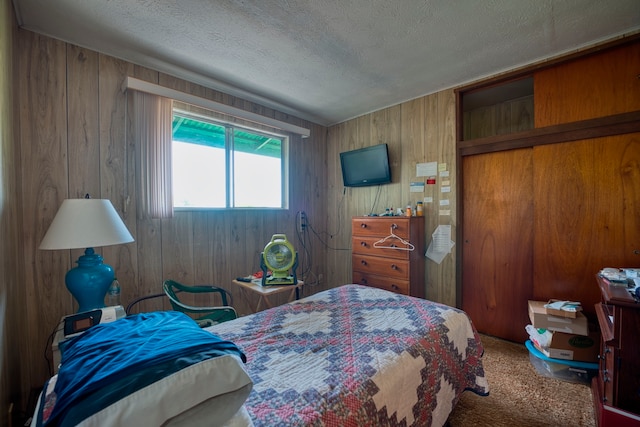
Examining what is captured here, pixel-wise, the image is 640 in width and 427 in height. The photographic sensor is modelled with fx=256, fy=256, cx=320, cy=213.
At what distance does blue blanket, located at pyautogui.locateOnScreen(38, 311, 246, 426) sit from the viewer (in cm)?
59

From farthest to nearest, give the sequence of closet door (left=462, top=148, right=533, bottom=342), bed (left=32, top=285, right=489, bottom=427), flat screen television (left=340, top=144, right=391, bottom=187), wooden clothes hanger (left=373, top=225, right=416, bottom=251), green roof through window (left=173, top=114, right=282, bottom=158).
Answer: flat screen television (left=340, top=144, right=391, bottom=187) < wooden clothes hanger (left=373, top=225, right=416, bottom=251) < green roof through window (left=173, top=114, right=282, bottom=158) < closet door (left=462, top=148, right=533, bottom=342) < bed (left=32, top=285, right=489, bottom=427)

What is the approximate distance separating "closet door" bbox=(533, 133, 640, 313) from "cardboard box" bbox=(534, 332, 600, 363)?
0.32 metres

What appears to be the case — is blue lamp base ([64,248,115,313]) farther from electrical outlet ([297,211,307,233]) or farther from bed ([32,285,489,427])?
electrical outlet ([297,211,307,233])

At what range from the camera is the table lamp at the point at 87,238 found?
1.50m

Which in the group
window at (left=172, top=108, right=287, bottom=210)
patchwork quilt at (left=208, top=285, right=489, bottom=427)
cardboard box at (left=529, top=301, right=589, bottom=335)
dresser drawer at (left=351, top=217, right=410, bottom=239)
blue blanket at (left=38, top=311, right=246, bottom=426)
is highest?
window at (left=172, top=108, right=287, bottom=210)

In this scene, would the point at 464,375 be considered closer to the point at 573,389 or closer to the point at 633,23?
the point at 573,389

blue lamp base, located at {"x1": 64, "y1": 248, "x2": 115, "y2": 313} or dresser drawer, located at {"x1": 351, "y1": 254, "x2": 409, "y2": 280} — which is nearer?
blue lamp base, located at {"x1": 64, "y1": 248, "x2": 115, "y2": 313}

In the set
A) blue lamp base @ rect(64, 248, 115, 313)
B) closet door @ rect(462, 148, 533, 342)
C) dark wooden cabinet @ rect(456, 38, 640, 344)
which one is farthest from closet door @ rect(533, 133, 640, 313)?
blue lamp base @ rect(64, 248, 115, 313)

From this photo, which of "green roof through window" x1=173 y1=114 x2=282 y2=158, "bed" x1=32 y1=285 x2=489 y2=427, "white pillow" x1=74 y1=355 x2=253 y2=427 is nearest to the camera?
"white pillow" x1=74 y1=355 x2=253 y2=427

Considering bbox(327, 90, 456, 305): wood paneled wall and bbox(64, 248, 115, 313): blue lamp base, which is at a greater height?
bbox(327, 90, 456, 305): wood paneled wall

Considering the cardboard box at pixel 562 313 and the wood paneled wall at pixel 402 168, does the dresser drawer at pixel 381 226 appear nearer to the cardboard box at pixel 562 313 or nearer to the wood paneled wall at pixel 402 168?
the wood paneled wall at pixel 402 168

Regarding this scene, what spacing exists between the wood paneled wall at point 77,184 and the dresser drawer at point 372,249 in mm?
1505

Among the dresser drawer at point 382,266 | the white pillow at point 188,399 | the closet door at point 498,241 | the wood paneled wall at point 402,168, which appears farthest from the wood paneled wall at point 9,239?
the closet door at point 498,241

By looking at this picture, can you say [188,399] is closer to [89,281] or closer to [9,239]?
[89,281]
